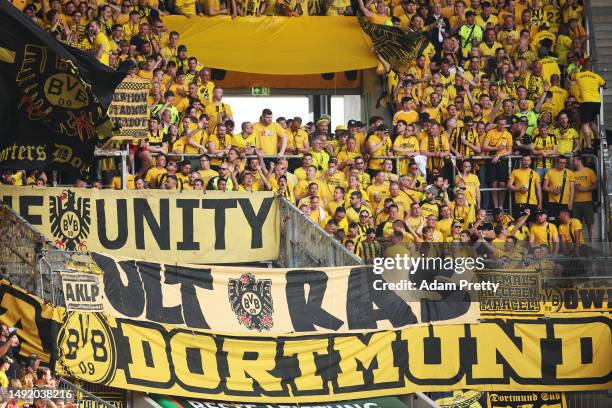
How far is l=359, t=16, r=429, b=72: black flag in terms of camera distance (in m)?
28.5

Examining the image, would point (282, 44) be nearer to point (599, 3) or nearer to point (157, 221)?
point (599, 3)

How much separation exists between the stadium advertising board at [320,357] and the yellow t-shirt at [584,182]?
446cm

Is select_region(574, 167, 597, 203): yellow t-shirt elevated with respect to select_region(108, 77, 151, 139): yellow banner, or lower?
lower

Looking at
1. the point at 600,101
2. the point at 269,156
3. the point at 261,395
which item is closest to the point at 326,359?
the point at 261,395

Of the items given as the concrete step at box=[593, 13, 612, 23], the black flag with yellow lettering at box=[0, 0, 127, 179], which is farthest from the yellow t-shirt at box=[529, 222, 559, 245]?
the black flag with yellow lettering at box=[0, 0, 127, 179]

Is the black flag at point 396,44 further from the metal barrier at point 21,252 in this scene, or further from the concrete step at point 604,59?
the metal barrier at point 21,252

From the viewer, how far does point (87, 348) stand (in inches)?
794

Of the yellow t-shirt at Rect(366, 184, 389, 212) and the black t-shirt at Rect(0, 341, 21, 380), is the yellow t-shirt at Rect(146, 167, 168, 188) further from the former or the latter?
the black t-shirt at Rect(0, 341, 21, 380)

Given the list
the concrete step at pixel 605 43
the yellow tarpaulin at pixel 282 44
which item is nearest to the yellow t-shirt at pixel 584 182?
the concrete step at pixel 605 43

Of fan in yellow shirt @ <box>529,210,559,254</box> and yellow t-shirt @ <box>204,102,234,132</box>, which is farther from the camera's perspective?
fan in yellow shirt @ <box>529,210,559,254</box>

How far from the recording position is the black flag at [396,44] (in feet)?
93.5

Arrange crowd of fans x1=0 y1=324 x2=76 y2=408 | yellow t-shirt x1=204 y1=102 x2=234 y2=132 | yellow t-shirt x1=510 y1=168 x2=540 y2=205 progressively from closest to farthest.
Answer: crowd of fans x1=0 y1=324 x2=76 y2=408 < yellow t-shirt x1=204 y1=102 x2=234 y2=132 < yellow t-shirt x1=510 y1=168 x2=540 y2=205

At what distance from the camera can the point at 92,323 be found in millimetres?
20281

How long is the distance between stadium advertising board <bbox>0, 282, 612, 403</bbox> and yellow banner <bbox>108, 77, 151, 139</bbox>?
311 centimetres
